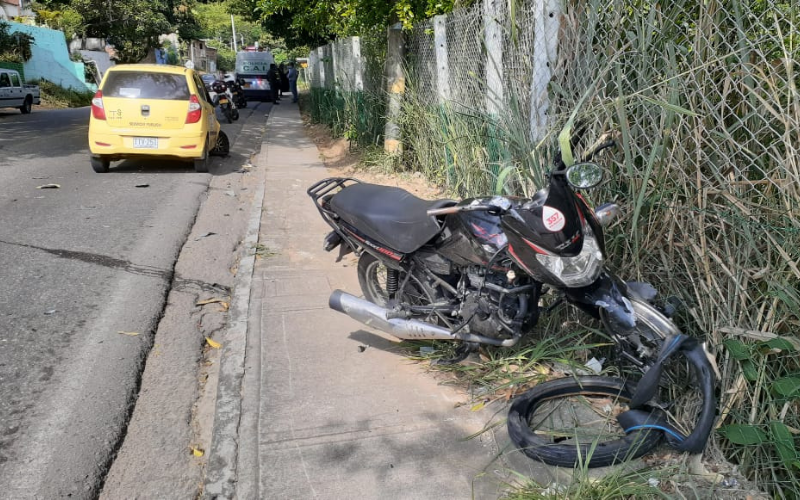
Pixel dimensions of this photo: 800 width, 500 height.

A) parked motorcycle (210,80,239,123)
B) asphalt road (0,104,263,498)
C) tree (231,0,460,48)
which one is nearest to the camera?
asphalt road (0,104,263,498)

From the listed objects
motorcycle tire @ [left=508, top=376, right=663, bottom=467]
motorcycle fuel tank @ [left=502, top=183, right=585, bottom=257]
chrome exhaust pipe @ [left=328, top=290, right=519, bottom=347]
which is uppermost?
motorcycle fuel tank @ [left=502, top=183, right=585, bottom=257]

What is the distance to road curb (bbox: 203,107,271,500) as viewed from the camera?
2.86 meters

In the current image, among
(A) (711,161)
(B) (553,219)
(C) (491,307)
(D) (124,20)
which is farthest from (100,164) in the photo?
(D) (124,20)

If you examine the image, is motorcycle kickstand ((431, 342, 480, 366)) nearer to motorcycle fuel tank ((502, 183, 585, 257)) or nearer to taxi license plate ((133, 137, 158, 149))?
motorcycle fuel tank ((502, 183, 585, 257))

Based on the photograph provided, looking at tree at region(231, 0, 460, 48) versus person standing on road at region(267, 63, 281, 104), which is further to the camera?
person standing on road at region(267, 63, 281, 104)

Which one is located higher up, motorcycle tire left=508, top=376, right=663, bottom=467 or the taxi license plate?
the taxi license plate

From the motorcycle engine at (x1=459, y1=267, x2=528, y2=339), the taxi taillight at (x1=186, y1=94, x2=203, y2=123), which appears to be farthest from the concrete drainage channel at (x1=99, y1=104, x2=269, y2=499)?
the taxi taillight at (x1=186, y1=94, x2=203, y2=123)

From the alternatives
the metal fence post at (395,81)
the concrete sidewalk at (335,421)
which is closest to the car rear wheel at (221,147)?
the metal fence post at (395,81)

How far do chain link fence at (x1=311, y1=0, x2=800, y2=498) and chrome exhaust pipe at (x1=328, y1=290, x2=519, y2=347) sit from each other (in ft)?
2.93

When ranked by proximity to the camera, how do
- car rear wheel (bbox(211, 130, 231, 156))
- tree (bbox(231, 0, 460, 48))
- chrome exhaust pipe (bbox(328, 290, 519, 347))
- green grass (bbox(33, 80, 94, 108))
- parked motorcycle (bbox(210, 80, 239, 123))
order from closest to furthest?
chrome exhaust pipe (bbox(328, 290, 519, 347)) → tree (bbox(231, 0, 460, 48)) → car rear wheel (bbox(211, 130, 231, 156)) → parked motorcycle (bbox(210, 80, 239, 123)) → green grass (bbox(33, 80, 94, 108))

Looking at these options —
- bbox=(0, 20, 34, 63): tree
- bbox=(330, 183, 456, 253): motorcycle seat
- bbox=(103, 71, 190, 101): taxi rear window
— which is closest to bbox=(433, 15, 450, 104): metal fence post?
bbox=(330, 183, 456, 253): motorcycle seat

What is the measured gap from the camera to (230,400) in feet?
11.5

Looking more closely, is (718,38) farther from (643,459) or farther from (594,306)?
(643,459)

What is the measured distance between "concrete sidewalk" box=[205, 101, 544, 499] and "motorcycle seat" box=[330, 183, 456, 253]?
0.84 m
